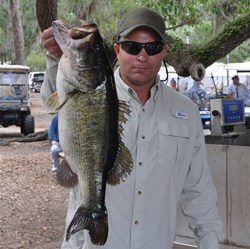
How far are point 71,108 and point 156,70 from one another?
0.53 metres

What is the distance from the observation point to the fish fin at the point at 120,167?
221 cm

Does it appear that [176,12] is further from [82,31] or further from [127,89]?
[82,31]

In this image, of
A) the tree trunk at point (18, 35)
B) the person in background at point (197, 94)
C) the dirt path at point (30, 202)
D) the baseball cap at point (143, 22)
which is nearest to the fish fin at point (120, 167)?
the baseball cap at point (143, 22)

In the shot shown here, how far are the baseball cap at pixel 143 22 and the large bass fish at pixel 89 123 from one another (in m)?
0.38

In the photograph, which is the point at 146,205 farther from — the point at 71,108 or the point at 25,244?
the point at 25,244

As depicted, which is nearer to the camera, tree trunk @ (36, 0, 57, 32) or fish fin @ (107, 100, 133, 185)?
fish fin @ (107, 100, 133, 185)

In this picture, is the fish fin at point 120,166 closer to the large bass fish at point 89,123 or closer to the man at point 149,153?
the large bass fish at point 89,123

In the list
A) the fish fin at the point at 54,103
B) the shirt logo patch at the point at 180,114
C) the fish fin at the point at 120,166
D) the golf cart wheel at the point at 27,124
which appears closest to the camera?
the fish fin at the point at 54,103

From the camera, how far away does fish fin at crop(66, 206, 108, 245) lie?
218 cm

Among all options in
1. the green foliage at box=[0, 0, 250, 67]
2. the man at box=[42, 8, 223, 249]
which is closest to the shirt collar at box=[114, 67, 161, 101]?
the man at box=[42, 8, 223, 249]

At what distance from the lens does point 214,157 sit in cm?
624

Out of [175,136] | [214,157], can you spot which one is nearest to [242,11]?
[214,157]

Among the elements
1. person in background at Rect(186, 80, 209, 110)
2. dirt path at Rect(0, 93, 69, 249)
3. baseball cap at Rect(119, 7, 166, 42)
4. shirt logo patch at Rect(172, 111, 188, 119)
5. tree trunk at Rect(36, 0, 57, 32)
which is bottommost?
dirt path at Rect(0, 93, 69, 249)

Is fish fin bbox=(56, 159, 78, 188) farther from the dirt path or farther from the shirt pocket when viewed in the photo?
the dirt path
